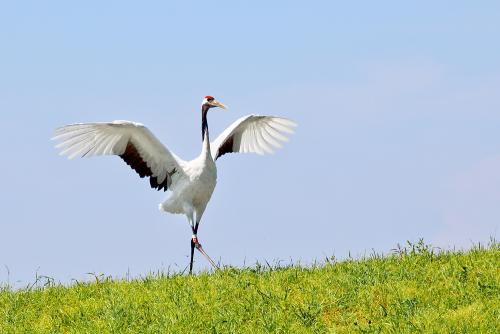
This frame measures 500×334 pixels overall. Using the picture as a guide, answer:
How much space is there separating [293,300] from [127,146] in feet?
16.4

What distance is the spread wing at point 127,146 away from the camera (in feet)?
42.4

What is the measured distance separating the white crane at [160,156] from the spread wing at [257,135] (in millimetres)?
473

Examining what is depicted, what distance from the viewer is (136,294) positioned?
1021 centimetres

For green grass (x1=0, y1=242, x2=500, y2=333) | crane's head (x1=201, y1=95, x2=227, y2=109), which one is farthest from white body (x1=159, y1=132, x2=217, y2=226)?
green grass (x1=0, y1=242, x2=500, y2=333)

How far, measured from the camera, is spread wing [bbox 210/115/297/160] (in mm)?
14453

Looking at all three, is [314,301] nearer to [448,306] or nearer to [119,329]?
[448,306]

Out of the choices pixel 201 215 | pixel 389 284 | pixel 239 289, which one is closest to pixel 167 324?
pixel 239 289

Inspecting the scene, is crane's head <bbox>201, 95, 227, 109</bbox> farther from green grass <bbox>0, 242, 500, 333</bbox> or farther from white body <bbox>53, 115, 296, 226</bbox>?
green grass <bbox>0, 242, 500, 333</bbox>

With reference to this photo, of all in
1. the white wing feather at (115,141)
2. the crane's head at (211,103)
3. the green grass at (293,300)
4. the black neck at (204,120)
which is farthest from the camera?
the crane's head at (211,103)

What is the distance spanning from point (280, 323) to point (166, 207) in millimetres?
5345

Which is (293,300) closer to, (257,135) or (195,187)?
(195,187)

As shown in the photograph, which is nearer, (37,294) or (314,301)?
(314,301)

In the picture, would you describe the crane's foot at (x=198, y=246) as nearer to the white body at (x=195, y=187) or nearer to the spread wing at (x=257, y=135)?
the white body at (x=195, y=187)

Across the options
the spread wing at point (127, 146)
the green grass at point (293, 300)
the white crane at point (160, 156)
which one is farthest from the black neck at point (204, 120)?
the green grass at point (293, 300)
